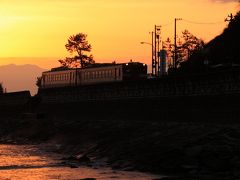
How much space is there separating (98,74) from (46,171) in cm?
4371

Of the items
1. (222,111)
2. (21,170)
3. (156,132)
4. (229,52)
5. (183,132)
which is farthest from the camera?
(229,52)

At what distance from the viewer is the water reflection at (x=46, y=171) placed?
2453cm

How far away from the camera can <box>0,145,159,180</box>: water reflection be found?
80.5ft

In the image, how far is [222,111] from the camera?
121 ft

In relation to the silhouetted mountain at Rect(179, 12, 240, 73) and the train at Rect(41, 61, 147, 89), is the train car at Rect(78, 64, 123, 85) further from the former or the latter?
the silhouetted mountain at Rect(179, 12, 240, 73)

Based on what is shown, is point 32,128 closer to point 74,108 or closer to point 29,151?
point 74,108

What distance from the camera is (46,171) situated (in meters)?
27.2

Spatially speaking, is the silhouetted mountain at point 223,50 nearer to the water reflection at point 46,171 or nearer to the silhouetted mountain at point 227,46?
the silhouetted mountain at point 227,46

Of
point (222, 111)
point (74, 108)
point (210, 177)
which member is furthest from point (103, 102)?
point (210, 177)

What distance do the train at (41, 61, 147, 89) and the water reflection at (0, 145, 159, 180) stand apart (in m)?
32.6

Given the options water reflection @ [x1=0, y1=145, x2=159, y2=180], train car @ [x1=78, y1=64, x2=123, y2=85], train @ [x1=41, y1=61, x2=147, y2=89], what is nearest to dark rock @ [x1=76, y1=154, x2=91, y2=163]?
water reflection @ [x1=0, y1=145, x2=159, y2=180]

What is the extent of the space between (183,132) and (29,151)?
1252 centimetres

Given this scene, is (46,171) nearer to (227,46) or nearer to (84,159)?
(84,159)

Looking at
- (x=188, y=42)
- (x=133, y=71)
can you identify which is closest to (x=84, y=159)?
(x=133, y=71)
